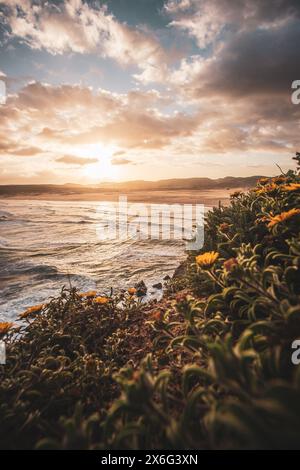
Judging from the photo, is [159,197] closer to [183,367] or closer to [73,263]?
[73,263]

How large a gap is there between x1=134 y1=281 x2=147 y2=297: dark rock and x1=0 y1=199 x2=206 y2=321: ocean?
9cm

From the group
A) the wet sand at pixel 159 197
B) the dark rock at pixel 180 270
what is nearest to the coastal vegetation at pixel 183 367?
the dark rock at pixel 180 270

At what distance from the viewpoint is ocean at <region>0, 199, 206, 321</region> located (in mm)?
3900

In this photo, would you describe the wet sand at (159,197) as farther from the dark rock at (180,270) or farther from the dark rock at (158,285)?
the dark rock at (158,285)

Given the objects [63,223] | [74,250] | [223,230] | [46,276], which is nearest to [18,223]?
[63,223]

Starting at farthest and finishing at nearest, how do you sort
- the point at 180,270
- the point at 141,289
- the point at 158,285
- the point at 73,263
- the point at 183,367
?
the point at 73,263 → the point at 180,270 → the point at 158,285 → the point at 141,289 → the point at 183,367

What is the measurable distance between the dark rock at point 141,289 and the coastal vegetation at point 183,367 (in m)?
0.40

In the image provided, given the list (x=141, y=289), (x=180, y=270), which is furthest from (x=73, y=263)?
(x=180, y=270)

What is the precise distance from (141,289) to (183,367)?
1.97 metres

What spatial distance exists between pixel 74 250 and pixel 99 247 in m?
0.58

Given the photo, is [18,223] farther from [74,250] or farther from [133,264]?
[133,264]

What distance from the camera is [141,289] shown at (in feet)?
12.0

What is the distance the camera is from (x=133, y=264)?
4883 mm

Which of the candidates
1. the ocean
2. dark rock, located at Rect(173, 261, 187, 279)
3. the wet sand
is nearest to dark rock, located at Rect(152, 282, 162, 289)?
the ocean
